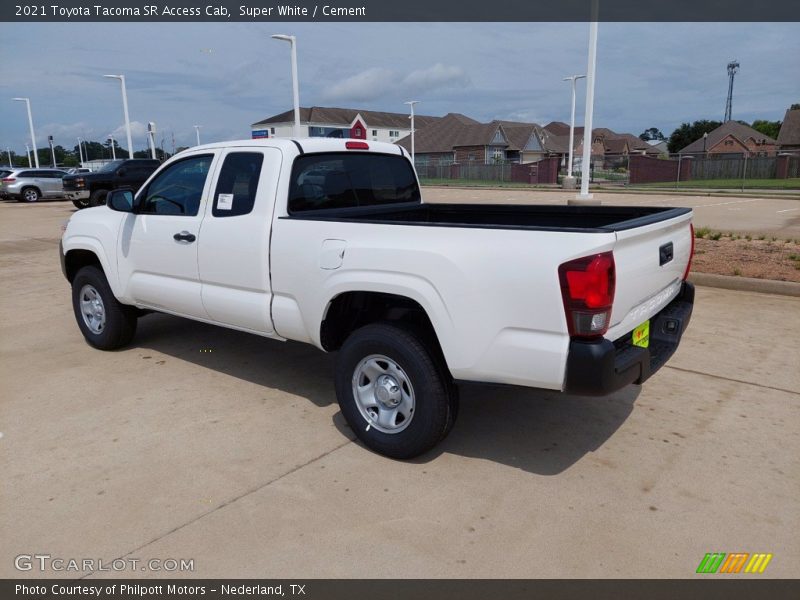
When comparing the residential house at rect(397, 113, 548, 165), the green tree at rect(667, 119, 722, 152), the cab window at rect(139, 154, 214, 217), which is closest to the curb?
the cab window at rect(139, 154, 214, 217)

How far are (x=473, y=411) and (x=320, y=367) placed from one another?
1.51m

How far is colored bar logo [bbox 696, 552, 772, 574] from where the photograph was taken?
9.05ft

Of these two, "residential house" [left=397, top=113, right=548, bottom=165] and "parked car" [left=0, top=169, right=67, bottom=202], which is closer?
"parked car" [left=0, top=169, right=67, bottom=202]

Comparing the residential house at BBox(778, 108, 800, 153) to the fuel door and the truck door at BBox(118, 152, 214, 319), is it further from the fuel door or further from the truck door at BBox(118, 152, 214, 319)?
the fuel door

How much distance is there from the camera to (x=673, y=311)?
161 inches

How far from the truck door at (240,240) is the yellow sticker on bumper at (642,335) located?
90.9 inches

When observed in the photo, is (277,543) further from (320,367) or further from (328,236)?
(320,367)

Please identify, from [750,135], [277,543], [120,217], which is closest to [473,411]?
[277,543]

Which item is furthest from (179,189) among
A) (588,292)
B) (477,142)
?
(477,142)

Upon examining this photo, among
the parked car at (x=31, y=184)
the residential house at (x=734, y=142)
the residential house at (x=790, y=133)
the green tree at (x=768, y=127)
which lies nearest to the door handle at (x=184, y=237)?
the parked car at (x=31, y=184)

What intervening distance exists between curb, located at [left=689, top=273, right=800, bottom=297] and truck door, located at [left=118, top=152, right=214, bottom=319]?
6.38 m

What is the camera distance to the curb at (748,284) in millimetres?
7504

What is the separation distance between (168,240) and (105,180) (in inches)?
728

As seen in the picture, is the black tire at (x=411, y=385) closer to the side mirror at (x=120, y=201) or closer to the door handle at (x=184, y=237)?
the door handle at (x=184, y=237)
